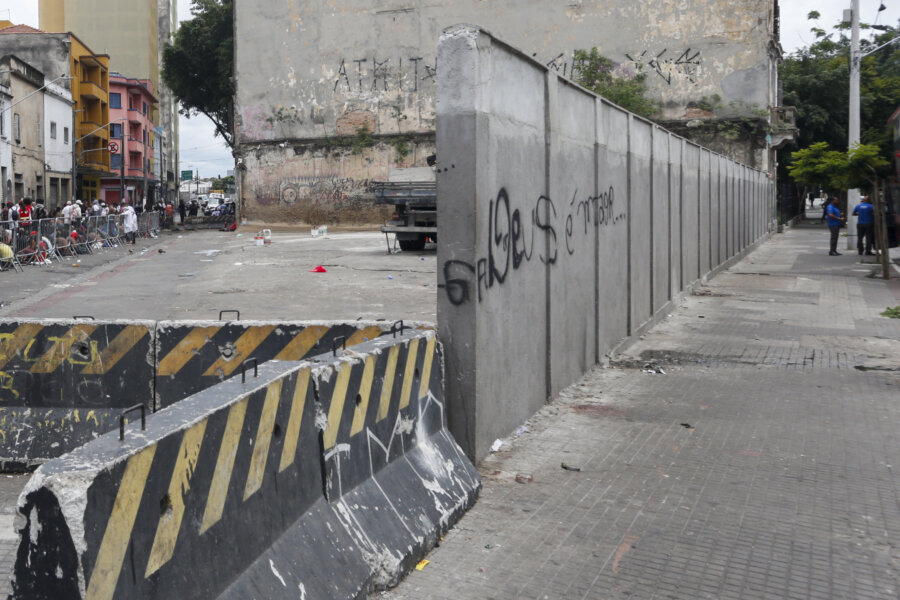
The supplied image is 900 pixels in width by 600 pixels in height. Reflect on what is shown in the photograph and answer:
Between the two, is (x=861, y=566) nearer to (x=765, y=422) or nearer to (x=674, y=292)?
(x=765, y=422)

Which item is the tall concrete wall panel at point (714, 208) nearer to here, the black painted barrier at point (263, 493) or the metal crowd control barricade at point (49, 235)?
the black painted barrier at point (263, 493)

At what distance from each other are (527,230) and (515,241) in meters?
0.37

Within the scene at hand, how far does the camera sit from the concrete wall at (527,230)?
19.7ft

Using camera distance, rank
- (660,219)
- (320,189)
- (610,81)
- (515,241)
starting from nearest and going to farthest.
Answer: (515,241) → (660,219) → (610,81) → (320,189)

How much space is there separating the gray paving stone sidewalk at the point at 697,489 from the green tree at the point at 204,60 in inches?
1687

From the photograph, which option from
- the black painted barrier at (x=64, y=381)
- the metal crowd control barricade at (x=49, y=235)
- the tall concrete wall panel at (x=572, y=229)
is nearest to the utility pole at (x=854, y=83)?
the tall concrete wall panel at (x=572, y=229)

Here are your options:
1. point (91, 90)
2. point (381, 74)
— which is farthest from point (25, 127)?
point (381, 74)

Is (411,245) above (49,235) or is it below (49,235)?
below

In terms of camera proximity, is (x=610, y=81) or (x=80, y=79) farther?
(x=80, y=79)

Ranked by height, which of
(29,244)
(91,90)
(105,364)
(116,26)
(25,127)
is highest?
(116,26)

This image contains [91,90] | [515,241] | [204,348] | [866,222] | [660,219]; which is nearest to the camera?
[204,348]

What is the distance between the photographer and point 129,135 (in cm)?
7569

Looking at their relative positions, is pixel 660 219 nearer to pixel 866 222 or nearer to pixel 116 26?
pixel 866 222

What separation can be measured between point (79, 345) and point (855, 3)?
95.2 ft
